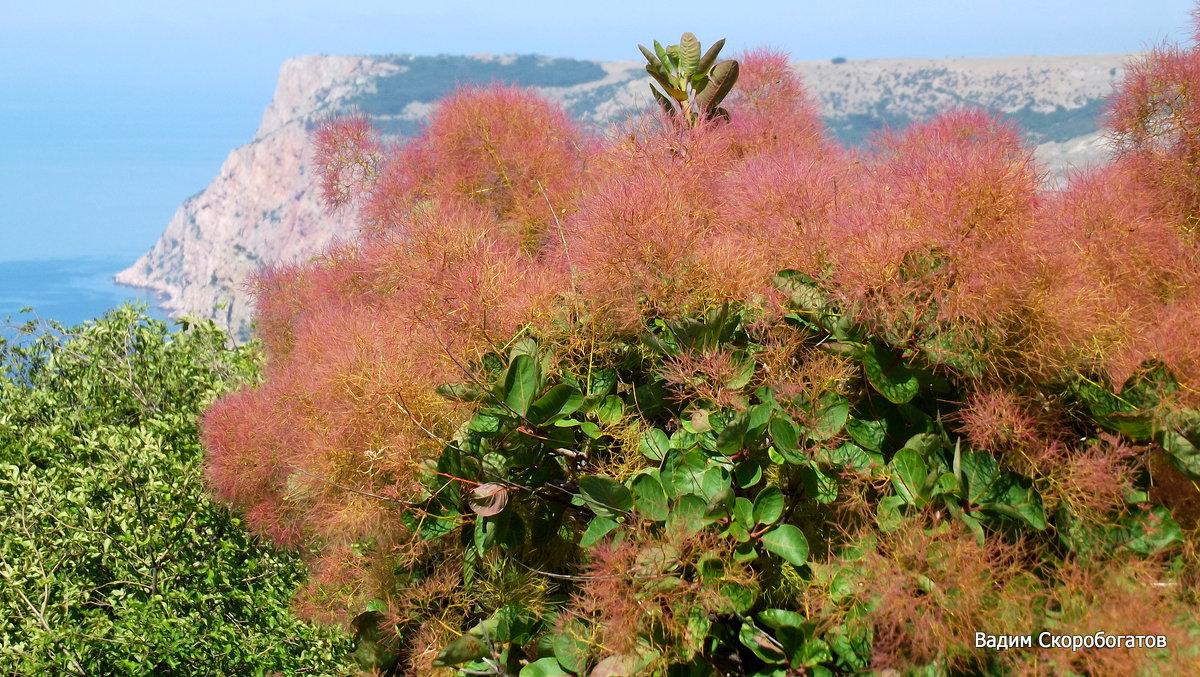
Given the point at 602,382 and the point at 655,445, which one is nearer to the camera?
the point at 655,445

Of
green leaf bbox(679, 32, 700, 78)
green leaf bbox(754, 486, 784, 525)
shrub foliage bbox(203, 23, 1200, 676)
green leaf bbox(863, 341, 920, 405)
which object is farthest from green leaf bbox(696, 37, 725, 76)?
green leaf bbox(754, 486, 784, 525)

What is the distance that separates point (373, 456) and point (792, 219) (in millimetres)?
906

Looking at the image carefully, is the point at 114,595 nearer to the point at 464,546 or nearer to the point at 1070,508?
the point at 464,546

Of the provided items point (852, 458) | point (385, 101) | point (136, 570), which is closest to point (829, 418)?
point (852, 458)

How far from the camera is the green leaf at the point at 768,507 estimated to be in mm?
1333

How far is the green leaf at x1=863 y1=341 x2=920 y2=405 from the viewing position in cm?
134

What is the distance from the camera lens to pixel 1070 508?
1.26m

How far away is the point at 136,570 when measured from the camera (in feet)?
9.49

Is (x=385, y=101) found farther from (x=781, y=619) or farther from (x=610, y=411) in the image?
(x=781, y=619)

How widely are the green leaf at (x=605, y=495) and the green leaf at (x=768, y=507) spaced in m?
0.19

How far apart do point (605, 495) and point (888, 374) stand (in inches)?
18.8

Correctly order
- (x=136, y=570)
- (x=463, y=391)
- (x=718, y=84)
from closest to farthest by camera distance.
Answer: (x=463, y=391)
(x=718, y=84)
(x=136, y=570)

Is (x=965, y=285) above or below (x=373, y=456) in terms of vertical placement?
above

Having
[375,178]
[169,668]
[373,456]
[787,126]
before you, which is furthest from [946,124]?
[169,668]
